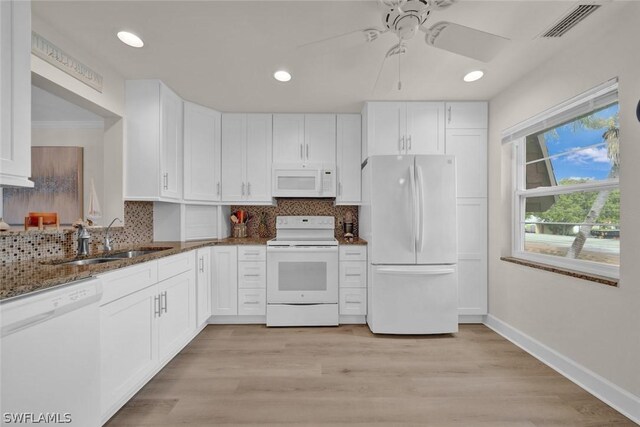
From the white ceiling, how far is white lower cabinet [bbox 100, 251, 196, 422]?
62.5 inches

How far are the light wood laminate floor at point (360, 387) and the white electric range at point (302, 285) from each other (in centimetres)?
30

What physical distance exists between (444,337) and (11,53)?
3562mm

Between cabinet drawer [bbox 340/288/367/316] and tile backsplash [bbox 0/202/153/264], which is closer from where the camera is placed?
tile backsplash [bbox 0/202/153/264]

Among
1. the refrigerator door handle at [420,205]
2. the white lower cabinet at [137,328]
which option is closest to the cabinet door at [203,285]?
the white lower cabinet at [137,328]

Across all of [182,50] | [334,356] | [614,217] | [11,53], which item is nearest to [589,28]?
[614,217]

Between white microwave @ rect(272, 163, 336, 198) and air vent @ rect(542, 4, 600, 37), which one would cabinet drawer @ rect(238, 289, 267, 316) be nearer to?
white microwave @ rect(272, 163, 336, 198)

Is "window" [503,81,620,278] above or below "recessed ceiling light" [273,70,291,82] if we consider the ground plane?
below

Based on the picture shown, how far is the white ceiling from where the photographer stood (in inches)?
69.2

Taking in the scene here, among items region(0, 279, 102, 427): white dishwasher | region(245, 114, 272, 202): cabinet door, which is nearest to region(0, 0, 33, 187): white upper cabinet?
region(0, 279, 102, 427): white dishwasher

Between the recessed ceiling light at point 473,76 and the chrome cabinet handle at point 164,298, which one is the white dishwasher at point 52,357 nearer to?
the chrome cabinet handle at point 164,298

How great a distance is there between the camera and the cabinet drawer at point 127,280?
5.14 feet

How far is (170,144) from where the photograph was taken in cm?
293

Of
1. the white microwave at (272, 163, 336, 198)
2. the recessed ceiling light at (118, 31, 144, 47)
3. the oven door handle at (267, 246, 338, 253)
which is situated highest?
the recessed ceiling light at (118, 31, 144, 47)

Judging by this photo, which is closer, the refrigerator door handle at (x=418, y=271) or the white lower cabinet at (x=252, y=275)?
the refrigerator door handle at (x=418, y=271)
